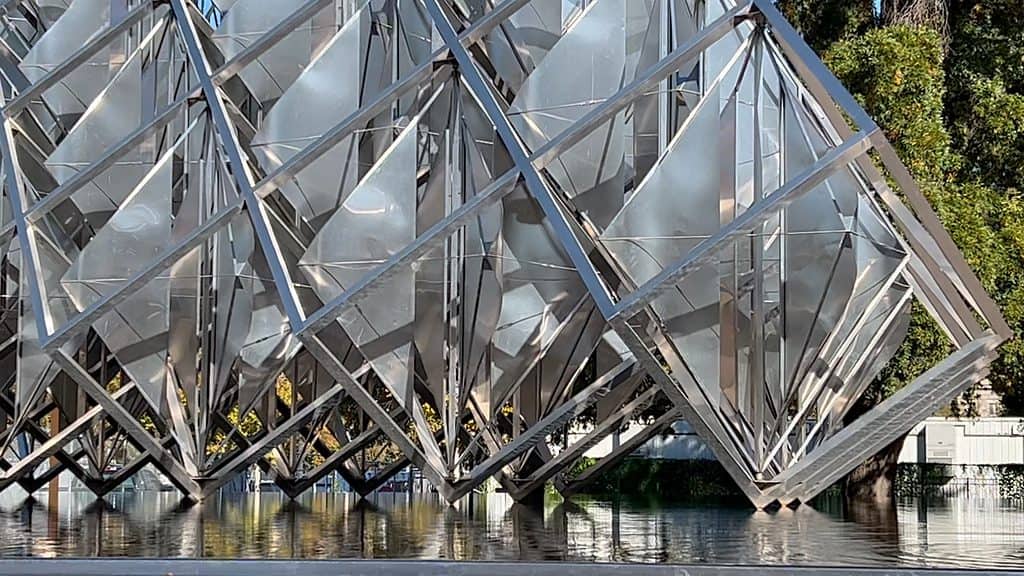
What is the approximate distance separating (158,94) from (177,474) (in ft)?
20.4

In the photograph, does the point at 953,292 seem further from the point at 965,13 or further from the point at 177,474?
the point at 965,13

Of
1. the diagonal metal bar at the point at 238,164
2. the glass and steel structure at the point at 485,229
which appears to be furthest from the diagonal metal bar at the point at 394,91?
the diagonal metal bar at the point at 238,164

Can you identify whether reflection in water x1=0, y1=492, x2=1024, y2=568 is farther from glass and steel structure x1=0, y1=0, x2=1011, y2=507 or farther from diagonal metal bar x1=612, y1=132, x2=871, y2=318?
diagonal metal bar x1=612, y1=132, x2=871, y2=318

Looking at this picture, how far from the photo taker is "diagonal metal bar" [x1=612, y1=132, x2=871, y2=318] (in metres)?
15.6

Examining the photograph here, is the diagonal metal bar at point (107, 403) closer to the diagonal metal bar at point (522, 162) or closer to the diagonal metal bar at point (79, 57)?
the diagonal metal bar at point (79, 57)

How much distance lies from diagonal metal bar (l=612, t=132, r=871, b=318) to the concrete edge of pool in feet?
21.0

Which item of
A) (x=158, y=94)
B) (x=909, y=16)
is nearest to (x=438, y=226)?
(x=158, y=94)

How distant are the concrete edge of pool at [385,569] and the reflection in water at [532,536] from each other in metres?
0.94

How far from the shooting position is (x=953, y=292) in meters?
17.9

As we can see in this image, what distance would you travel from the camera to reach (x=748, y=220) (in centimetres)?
1588

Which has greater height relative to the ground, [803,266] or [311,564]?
[803,266]

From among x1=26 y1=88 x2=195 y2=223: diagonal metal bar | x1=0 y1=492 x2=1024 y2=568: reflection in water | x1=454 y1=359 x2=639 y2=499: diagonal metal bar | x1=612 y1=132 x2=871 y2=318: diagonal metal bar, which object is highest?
x1=26 y1=88 x2=195 y2=223: diagonal metal bar

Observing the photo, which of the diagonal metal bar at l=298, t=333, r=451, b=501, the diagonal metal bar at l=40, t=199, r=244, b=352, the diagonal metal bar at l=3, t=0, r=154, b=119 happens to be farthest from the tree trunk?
the diagonal metal bar at l=3, t=0, r=154, b=119

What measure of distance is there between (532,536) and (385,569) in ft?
16.5
